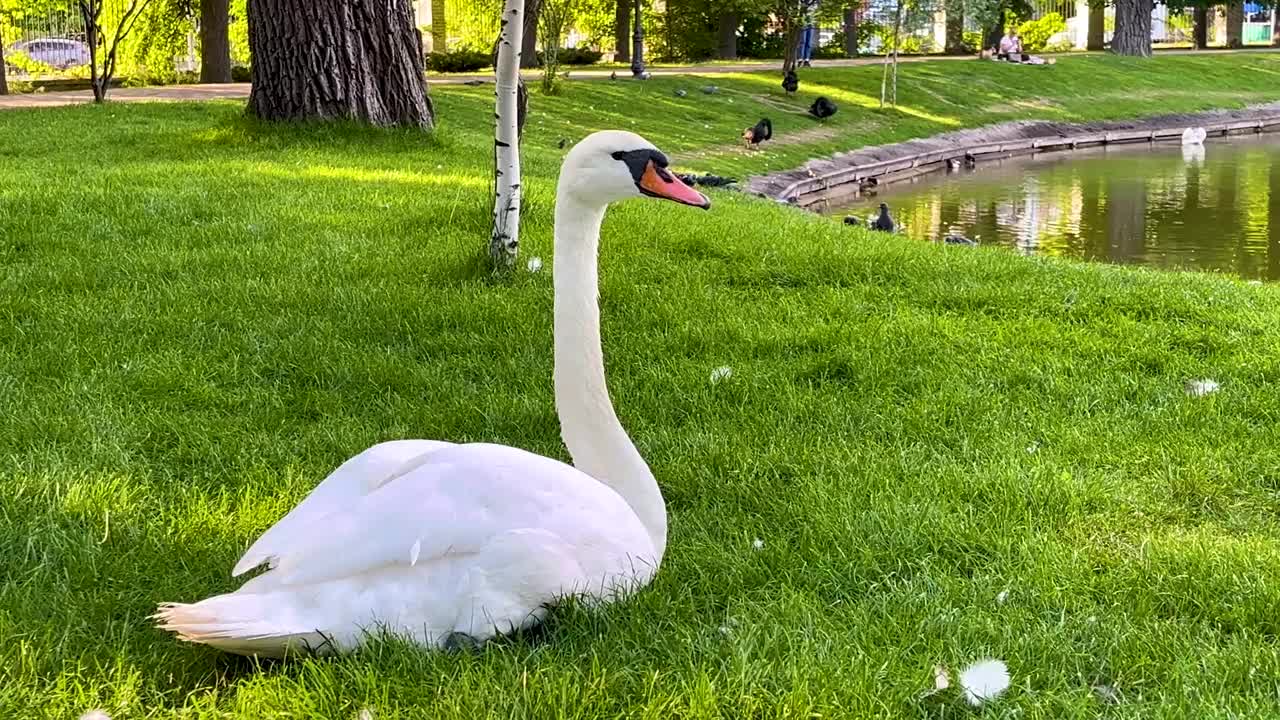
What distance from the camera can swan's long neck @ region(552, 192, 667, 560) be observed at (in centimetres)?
316

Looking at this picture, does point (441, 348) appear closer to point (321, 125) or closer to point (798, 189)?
point (321, 125)

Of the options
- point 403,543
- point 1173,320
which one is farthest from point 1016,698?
point 1173,320

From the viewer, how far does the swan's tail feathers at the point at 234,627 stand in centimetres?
241

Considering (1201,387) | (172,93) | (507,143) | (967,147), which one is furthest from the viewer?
(967,147)

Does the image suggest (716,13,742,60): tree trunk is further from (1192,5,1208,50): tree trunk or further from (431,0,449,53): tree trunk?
(1192,5,1208,50): tree trunk

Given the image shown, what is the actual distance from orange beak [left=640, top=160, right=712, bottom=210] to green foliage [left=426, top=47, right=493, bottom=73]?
3014 centimetres

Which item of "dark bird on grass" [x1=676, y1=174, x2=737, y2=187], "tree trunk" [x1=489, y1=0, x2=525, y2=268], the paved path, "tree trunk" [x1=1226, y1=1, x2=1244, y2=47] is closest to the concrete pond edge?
"dark bird on grass" [x1=676, y1=174, x2=737, y2=187]

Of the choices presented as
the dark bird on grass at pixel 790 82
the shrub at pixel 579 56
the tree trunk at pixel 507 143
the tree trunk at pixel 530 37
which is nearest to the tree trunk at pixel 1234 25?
the shrub at pixel 579 56

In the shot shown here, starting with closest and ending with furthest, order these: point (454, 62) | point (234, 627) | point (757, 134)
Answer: point (234, 627) → point (757, 134) → point (454, 62)

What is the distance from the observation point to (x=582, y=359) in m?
3.22

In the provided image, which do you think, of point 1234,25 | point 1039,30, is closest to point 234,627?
point 1039,30

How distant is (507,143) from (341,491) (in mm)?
3840

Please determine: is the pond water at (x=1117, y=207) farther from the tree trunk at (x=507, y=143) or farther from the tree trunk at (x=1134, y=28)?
the tree trunk at (x=1134, y=28)

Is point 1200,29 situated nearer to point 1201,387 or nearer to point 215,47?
point 215,47
